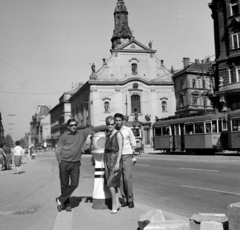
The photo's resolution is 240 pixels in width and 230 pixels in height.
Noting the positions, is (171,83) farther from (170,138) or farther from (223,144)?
(223,144)

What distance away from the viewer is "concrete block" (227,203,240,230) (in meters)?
3.79

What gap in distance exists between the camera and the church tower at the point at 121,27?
61.5m

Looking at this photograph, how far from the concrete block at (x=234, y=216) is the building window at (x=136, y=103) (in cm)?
5163

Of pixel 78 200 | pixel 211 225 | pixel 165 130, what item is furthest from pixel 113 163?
pixel 165 130

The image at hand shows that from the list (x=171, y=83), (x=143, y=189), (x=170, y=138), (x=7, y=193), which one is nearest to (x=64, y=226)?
(x=143, y=189)

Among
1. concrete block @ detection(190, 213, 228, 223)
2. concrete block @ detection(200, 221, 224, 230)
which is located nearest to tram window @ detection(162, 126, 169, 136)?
concrete block @ detection(190, 213, 228, 223)

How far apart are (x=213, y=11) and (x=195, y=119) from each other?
1800 centimetres

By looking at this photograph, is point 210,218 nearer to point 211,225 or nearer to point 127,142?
point 211,225

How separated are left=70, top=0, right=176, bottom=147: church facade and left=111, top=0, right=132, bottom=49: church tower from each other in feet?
18.3

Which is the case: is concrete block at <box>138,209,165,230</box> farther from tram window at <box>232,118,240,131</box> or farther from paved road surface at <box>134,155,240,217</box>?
tram window at <box>232,118,240,131</box>

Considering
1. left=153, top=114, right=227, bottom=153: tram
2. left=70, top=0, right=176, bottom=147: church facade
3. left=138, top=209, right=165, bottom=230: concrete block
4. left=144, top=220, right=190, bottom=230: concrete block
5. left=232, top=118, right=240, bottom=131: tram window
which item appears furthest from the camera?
left=70, top=0, right=176, bottom=147: church facade

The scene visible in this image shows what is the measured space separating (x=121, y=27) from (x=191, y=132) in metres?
40.9

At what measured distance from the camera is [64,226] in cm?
512

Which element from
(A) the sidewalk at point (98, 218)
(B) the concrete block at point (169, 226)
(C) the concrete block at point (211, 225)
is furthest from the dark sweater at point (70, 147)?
(C) the concrete block at point (211, 225)
